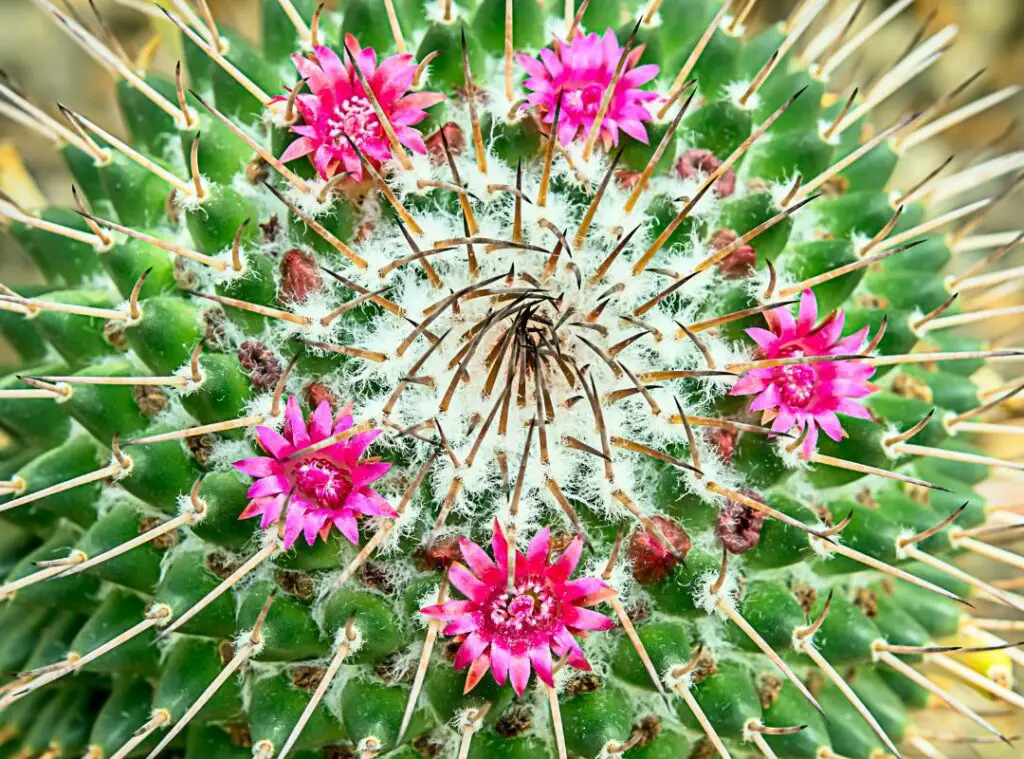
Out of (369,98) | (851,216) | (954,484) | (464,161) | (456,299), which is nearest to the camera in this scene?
A: (456,299)

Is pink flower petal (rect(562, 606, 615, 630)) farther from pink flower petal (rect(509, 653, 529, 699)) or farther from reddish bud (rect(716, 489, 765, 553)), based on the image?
reddish bud (rect(716, 489, 765, 553))

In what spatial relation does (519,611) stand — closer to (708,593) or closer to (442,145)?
(708,593)

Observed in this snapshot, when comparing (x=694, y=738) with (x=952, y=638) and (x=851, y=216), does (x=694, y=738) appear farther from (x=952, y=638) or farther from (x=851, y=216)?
(x=851, y=216)

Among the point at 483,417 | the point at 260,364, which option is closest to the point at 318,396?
the point at 260,364

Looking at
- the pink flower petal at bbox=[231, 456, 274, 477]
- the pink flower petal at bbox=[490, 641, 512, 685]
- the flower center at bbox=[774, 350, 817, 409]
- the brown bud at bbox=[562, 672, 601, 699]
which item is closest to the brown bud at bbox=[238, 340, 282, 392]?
the pink flower petal at bbox=[231, 456, 274, 477]

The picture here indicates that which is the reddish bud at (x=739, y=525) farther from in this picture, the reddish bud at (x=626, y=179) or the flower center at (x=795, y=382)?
the reddish bud at (x=626, y=179)

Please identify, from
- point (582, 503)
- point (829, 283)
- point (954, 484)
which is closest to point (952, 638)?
point (954, 484)
